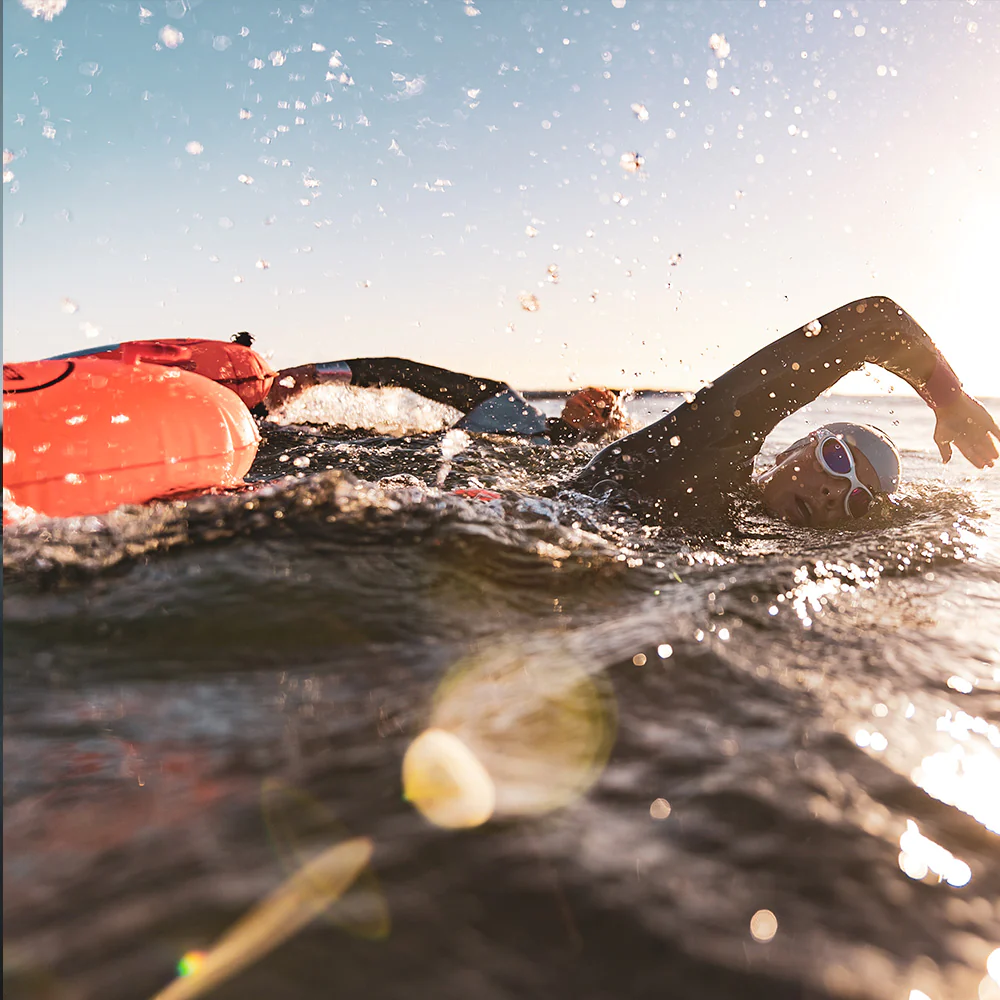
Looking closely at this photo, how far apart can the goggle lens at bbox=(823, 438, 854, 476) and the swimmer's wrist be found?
0.68 m

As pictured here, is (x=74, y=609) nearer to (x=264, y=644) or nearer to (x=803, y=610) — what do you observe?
(x=264, y=644)

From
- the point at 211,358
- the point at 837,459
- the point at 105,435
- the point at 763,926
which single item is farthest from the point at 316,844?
the point at 211,358

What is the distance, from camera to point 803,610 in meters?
2.84

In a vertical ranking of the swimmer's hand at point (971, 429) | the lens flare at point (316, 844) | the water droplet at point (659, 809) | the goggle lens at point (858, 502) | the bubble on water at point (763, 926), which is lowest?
the bubble on water at point (763, 926)

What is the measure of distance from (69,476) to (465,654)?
2.60 meters

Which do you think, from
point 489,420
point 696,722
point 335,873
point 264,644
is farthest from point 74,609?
point 489,420

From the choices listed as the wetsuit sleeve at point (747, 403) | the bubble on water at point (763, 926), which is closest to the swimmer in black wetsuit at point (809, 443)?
the wetsuit sleeve at point (747, 403)

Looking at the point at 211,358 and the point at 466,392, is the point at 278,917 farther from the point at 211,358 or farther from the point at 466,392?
the point at 466,392

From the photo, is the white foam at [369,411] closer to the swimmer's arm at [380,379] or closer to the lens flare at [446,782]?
the swimmer's arm at [380,379]

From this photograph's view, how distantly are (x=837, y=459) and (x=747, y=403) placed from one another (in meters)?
0.91

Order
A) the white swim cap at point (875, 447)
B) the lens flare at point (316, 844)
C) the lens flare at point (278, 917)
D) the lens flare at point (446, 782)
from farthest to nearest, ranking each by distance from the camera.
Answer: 1. the white swim cap at point (875, 447)
2. the lens flare at point (446, 782)
3. the lens flare at point (316, 844)
4. the lens flare at point (278, 917)

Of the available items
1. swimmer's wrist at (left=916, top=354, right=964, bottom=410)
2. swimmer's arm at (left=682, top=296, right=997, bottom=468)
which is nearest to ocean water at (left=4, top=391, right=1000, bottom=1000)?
swimmer's arm at (left=682, top=296, right=997, bottom=468)

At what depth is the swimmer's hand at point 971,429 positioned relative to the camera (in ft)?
15.0

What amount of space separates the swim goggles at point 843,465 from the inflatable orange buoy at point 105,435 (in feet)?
13.0
